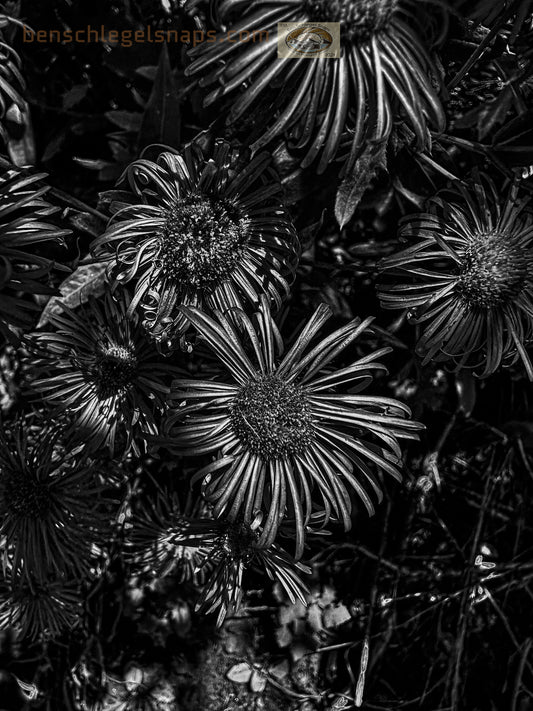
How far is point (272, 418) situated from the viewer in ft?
3.45

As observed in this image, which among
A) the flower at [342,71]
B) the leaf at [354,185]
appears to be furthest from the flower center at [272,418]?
the flower at [342,71]

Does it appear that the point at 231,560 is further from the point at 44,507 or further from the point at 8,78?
the point at 8,78

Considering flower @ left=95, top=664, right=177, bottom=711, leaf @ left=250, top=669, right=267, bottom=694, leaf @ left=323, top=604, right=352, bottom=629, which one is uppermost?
leaf @ left=323, top=604, right=352, bottom=629

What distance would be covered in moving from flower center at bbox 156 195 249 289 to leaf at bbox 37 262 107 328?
0.44 feet

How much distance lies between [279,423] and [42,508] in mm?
507

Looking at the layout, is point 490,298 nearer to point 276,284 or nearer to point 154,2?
point 276,284

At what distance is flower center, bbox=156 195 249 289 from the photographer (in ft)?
3.55

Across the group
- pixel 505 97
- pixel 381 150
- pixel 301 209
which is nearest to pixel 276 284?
pixel 301 209

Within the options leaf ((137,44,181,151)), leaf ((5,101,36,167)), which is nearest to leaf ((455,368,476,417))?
leaf ((137,44,181,151))

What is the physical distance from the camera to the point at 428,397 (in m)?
1.33

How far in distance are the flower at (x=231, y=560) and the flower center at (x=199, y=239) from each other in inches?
17.3

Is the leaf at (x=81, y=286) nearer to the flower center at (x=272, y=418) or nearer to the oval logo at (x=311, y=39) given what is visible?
the flower center at (x=272, y=418)

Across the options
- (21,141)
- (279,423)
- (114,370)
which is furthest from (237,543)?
(21,141)

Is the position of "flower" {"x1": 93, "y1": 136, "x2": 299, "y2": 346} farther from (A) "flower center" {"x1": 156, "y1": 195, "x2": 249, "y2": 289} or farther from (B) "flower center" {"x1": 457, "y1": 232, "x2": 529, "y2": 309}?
(B) "flower center" {"x1": 457, "y1": 232, "x2": 529, "y2": 309}
